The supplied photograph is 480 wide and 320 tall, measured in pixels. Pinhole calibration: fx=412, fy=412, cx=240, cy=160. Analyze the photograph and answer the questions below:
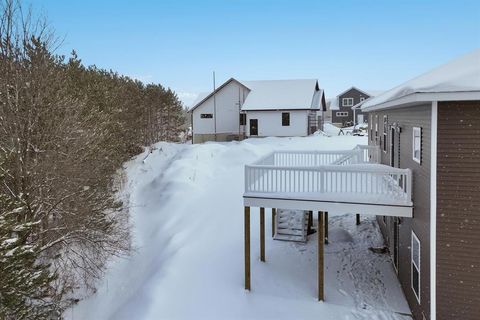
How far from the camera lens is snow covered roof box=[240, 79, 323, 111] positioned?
39.7 m

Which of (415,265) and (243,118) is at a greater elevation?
(243,118)

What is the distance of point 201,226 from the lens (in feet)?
60.2

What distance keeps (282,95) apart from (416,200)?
32314 millimetres

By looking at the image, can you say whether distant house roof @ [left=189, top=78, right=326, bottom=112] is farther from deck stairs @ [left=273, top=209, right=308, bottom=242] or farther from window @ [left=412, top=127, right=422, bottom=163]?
window @ [left=412, top=127, right=422, bottom=163]

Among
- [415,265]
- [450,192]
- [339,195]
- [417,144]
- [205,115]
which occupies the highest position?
[205,115]

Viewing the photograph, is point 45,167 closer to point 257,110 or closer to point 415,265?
point 415,265

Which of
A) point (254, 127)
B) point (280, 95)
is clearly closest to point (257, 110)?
point (254, 127)

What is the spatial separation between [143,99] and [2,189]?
954 inches

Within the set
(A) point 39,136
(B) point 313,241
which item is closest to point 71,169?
(A) point 39,136

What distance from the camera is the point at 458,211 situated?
27.5ft

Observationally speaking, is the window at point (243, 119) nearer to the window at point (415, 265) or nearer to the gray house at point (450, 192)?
the window at point (415, 265)

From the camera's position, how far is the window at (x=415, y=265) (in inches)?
389

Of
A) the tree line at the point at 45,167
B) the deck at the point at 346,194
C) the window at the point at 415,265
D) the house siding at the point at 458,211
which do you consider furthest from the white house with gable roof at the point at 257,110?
the house siding at the point at 458,211

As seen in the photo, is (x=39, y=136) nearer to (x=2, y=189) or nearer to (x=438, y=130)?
(x=2, y=189)
